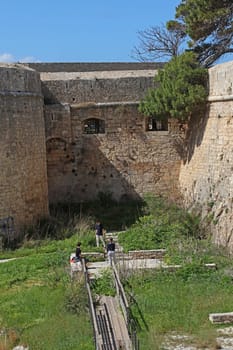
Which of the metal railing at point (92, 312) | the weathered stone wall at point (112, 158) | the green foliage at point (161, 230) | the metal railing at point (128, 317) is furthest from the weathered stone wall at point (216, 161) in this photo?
the metal railing at point (128, 317)

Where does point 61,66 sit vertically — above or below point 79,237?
above

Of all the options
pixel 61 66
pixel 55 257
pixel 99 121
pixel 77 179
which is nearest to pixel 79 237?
pixel 55 257

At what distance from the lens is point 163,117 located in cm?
1852

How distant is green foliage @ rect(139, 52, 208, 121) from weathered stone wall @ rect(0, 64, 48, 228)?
12.6 feet

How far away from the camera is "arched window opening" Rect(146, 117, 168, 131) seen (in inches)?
763

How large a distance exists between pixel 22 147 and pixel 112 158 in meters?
4.09

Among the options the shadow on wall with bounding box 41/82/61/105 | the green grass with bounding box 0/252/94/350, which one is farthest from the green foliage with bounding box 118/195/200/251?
the shadow on wall with bounding box 41/82/61/105

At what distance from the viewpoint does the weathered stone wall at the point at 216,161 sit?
14.7 meters

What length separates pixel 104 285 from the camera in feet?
36.9

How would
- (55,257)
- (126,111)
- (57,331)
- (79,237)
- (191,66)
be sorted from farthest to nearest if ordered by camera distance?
(126,111) → (191,66) → (79,237) → (55,257) → (57,331)

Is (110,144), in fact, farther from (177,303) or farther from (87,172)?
(177,303)

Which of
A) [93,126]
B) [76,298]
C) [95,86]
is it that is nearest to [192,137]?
[93,126]

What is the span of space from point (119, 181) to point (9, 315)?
9307 millimetres

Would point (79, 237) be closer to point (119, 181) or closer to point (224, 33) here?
point (119, 181)
